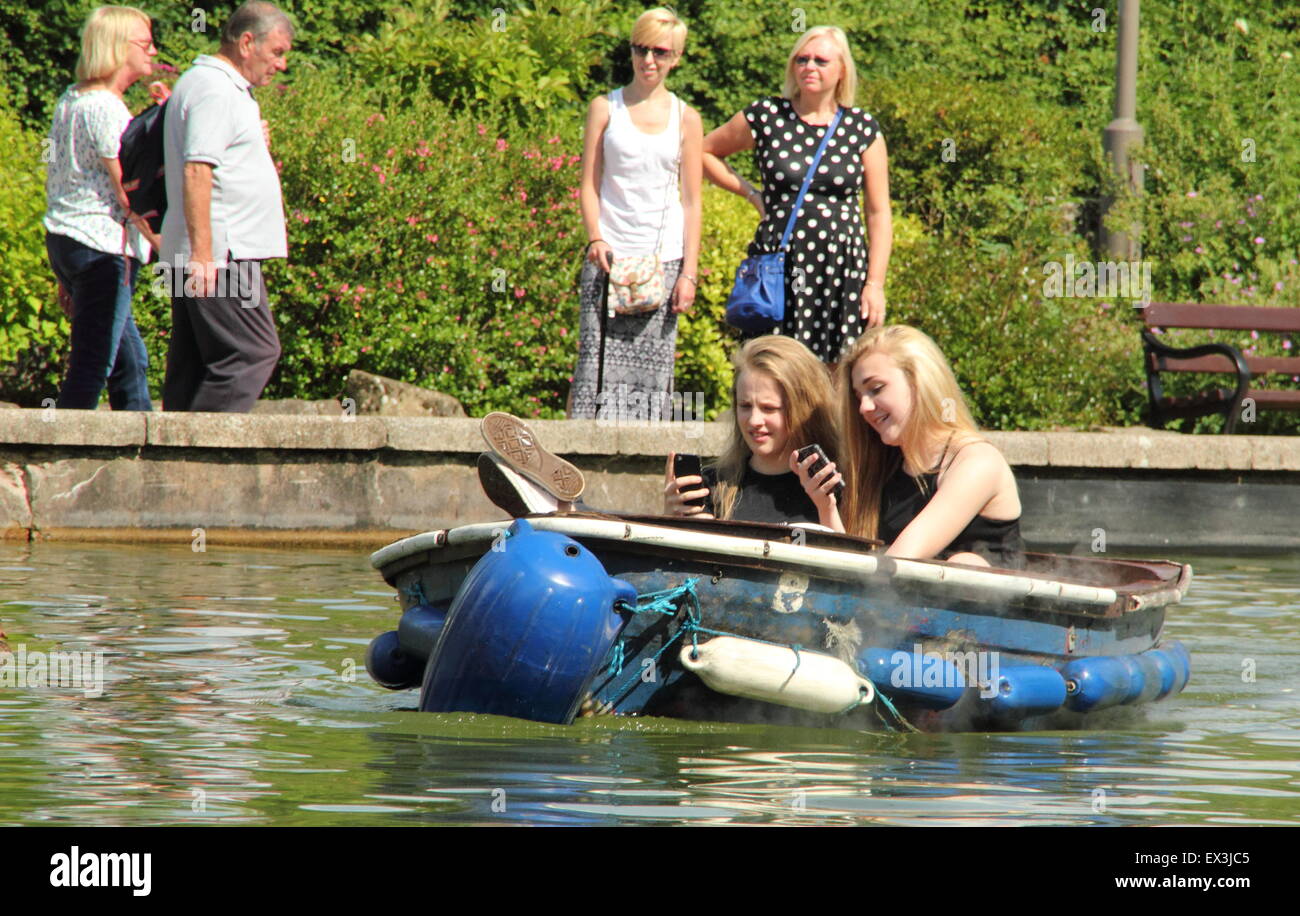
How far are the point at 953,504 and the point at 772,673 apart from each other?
→ 101cm

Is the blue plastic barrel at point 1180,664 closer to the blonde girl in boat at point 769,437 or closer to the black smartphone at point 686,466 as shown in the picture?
the blonde girl in boat at point 769,437

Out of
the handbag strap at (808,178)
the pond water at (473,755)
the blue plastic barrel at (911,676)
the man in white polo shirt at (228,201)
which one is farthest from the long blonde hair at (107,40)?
the blue plastic barrel at (911,676)

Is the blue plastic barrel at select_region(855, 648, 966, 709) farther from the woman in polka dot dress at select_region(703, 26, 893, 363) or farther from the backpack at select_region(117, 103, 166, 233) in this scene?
the backpack at select_region(117, 103, 166, 233)

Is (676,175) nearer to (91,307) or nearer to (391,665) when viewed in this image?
(91,307)

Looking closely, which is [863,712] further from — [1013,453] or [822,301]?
[1013,453]

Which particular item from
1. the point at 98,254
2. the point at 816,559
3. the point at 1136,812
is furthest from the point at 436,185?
the point at 1136,812

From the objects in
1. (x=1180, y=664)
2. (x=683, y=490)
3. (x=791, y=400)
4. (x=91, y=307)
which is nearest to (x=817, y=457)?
(x=791, y=400)

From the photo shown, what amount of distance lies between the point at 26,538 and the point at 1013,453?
4914 mm

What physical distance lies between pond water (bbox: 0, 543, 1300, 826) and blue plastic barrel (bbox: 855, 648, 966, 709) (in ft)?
0.45

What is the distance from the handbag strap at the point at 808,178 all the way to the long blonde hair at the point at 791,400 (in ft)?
7.83

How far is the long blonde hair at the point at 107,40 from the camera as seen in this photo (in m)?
9.80

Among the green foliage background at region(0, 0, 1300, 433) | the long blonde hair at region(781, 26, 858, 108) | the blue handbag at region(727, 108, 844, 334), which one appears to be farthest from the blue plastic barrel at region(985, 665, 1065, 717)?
the green foliage background at region(0, 0, 1300, 433)

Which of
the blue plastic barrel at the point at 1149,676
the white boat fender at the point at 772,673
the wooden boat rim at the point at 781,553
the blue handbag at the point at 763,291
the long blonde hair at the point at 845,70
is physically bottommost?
the blue plastic barrel at the point at 1149,676
